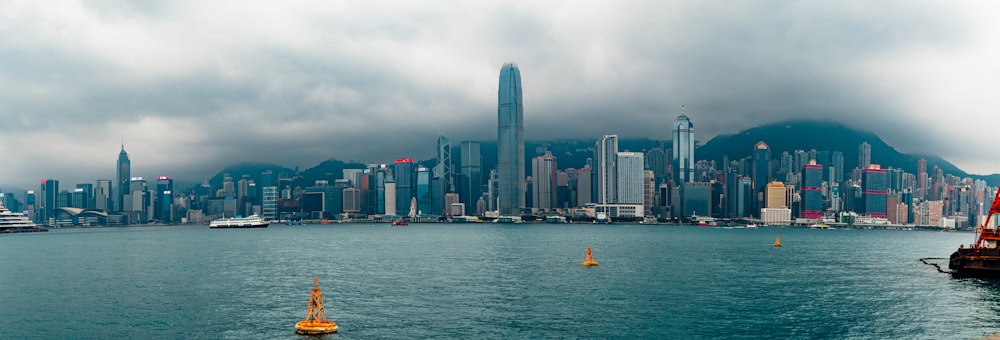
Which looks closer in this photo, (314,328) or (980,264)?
(314,328)

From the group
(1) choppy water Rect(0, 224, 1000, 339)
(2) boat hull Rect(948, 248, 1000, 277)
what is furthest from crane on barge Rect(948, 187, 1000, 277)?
(1) choppy water Rect(0, 224, 1000, 339)

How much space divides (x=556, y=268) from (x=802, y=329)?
2080 inches

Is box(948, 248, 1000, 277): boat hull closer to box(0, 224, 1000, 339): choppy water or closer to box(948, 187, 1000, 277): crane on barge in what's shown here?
box(948, 187, 1000, 277): crane on barge

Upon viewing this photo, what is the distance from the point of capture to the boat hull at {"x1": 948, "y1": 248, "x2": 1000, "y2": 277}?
97312mm

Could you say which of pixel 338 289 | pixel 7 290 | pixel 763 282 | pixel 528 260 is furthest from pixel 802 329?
pixel 7 290

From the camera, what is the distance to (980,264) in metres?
98.2

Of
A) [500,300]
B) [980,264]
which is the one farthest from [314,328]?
[980,264]

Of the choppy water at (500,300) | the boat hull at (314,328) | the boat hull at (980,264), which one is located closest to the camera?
the boat hull at (314,328)

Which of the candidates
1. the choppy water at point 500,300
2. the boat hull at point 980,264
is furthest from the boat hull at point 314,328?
the boat hull at point 980,264

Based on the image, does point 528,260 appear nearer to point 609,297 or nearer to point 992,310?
point 609,297

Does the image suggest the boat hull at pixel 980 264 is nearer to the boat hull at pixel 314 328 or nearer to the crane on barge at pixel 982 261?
the crane on barge at pixel 982 261

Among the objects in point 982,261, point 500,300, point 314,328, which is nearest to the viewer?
point 314,328

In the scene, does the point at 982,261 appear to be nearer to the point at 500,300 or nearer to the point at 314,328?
the point at 500,300

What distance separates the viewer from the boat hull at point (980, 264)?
319ft
